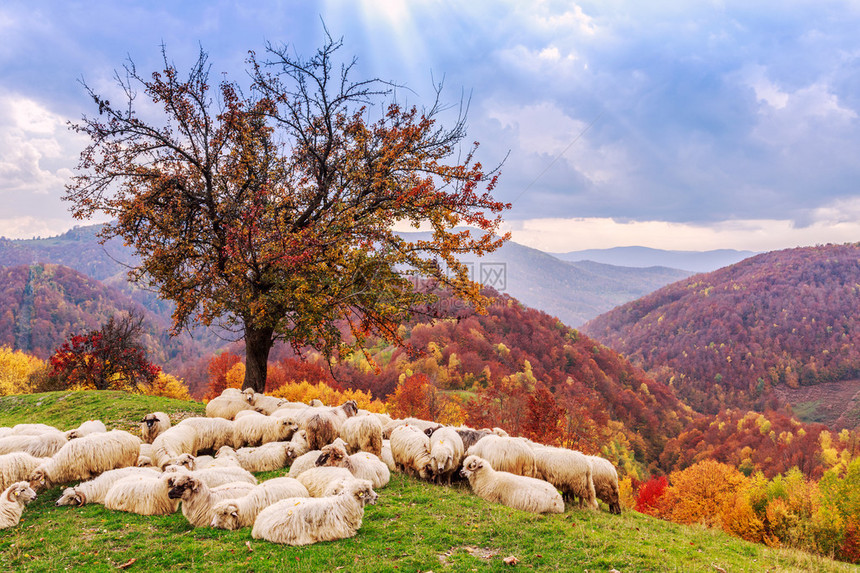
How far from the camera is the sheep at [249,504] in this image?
7.55 m

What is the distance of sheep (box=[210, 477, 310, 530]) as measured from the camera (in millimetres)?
7551

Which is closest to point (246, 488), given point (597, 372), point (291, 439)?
point (291, 439)

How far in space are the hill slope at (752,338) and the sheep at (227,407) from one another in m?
149

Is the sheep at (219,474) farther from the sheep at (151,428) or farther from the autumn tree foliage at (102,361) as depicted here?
the autumn tree foliage at (102,361)

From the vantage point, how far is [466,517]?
7.99 metres

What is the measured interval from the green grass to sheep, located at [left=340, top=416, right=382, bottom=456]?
2.15 m

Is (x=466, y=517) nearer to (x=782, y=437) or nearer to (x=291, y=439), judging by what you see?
(x=291, y=439)

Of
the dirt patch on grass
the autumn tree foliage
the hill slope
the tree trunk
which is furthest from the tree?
the dirt patch on grass

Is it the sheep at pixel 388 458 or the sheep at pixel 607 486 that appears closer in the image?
the sheep at pixel 607 486

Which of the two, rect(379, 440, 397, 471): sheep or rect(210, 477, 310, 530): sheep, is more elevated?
rect(210, 477, 310, 530): sheep

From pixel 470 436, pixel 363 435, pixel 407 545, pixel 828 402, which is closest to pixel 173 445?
pixel 363 435

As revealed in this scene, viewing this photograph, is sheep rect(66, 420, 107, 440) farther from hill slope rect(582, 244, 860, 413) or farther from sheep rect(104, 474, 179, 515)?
hill slope rect(582, 244, 860, 413)

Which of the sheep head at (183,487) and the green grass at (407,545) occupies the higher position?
the sheep head at (183,487)

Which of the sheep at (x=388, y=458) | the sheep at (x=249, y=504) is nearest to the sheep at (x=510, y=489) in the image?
the sheep at (x=388, y=458)
